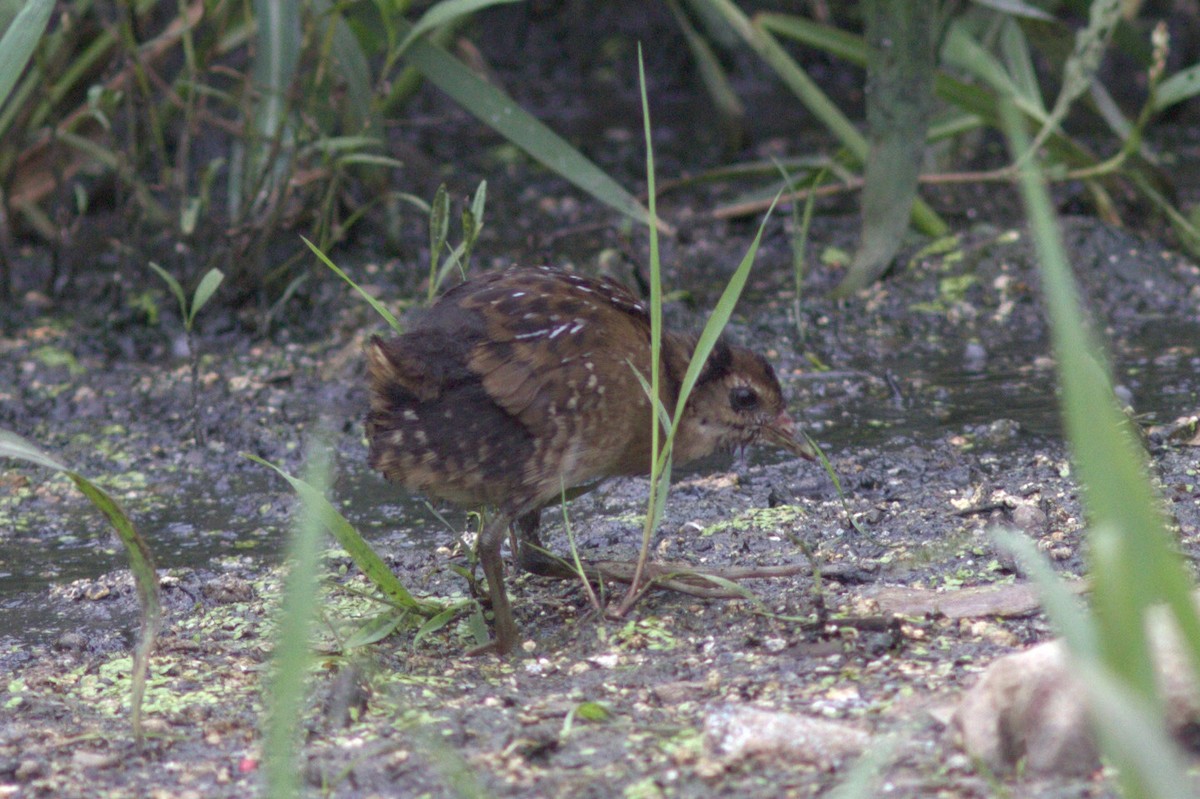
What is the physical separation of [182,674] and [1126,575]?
2027 millimetres

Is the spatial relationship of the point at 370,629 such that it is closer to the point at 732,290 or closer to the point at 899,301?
the point at 732,290

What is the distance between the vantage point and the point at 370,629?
3.05 m

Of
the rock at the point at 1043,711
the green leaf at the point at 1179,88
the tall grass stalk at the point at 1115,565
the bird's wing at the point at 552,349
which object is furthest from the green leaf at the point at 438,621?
Answer: the green leaf at the point at 1179,88

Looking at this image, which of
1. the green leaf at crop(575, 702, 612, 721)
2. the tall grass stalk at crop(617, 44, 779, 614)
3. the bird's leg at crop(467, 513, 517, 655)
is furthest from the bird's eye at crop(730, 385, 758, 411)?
the green leaf at crop(575, 702, 612, 721)

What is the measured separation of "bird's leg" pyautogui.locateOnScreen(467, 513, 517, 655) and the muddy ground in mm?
51

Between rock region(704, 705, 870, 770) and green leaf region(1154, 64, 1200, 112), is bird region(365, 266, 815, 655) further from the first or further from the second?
green leaf region(1154, 64, 1200, 112)

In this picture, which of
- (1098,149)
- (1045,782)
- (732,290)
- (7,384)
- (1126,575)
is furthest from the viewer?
(1098,149)

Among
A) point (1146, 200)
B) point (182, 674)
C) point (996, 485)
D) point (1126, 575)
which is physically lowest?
point (182, 674)

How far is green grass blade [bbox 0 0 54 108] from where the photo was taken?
10.8ft

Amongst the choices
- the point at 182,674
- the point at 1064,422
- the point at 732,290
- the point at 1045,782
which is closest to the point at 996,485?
the point at 1064,422

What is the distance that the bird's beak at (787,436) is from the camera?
358 cm

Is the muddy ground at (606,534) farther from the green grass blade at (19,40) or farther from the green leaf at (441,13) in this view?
the green grass blade at (19,40)

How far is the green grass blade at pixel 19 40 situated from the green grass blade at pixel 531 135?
5.33ft

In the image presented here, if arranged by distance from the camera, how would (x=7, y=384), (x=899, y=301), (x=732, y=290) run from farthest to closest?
(x=899, y=301) < (x=7, y=384) < (x=732, y=290)
